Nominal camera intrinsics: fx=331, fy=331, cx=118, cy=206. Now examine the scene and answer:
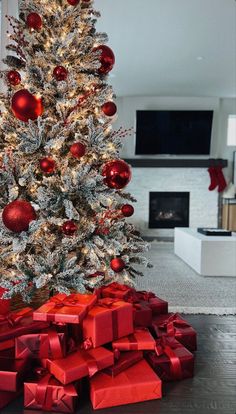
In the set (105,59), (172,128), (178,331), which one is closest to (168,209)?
(172,128)

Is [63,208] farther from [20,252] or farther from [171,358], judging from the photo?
[171,358]

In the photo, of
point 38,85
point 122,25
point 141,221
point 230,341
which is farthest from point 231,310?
point 141,221

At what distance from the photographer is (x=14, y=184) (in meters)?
1.51

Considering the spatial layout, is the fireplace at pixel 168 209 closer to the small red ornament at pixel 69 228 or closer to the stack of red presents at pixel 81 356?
the stack of red presents at pixel 81 356

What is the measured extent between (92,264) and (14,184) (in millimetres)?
525

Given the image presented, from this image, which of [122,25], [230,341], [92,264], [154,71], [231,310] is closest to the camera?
[92,264]

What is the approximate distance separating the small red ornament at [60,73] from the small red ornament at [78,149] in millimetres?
315

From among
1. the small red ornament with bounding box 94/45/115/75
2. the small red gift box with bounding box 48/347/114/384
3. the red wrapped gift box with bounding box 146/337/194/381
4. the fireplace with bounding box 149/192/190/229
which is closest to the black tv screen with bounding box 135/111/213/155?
the fireplace with bounding box 149/192/190/229

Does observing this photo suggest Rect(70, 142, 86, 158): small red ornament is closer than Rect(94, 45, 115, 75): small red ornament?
Yes

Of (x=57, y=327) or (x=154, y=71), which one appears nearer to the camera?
(x=57, y=327)

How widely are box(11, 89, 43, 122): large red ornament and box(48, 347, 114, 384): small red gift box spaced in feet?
3.50

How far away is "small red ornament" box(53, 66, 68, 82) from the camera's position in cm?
152

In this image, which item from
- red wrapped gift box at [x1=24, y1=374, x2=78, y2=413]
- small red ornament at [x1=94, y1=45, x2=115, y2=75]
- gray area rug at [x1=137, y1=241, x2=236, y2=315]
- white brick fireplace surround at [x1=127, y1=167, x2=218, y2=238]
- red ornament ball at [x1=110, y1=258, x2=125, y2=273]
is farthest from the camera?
white brick fireplace surround at [x1=127, y1=167, x2=218, y2=238]

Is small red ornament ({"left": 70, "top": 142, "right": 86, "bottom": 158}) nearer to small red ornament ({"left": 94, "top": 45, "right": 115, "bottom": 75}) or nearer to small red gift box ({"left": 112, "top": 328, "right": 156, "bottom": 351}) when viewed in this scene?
small red ornament ({"left": 94, "top": 45, "right": 115, "bottom": 75})
